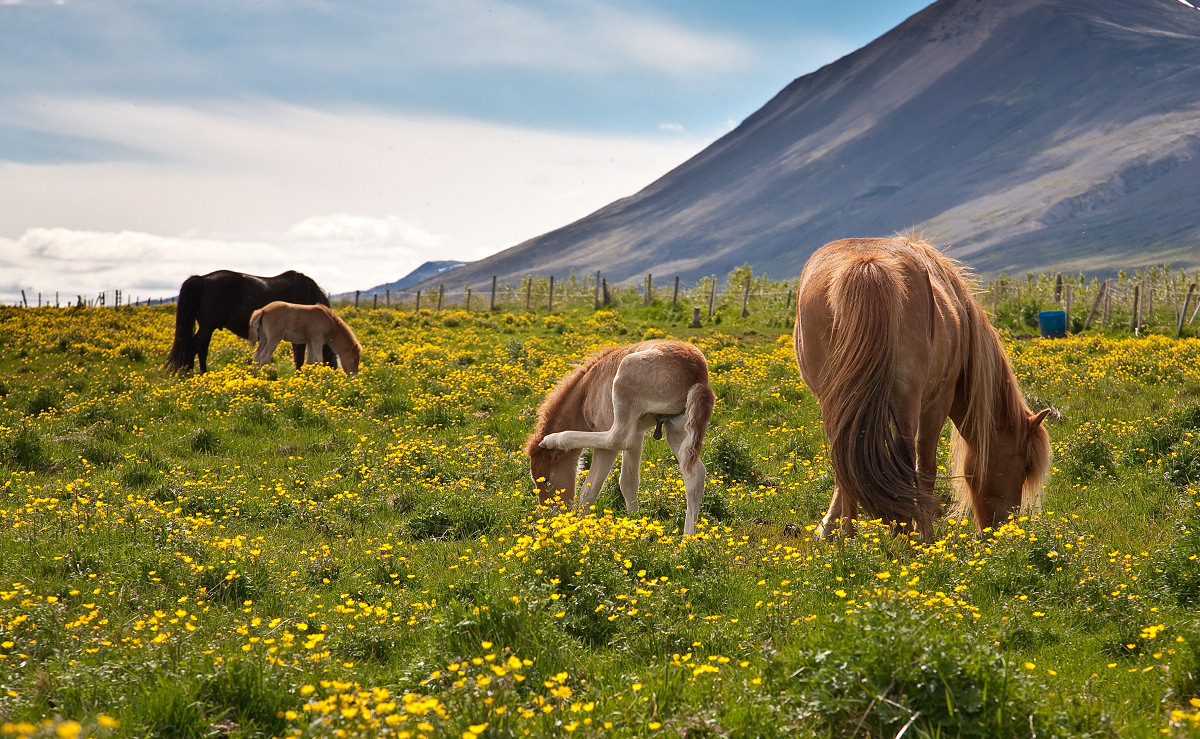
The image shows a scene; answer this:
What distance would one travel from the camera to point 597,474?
8.99 meters

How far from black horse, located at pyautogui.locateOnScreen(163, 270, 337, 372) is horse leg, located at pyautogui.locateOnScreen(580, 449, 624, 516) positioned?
46.1 ft

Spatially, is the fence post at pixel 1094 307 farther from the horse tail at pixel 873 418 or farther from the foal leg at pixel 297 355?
the horse tail at pixel 873 418

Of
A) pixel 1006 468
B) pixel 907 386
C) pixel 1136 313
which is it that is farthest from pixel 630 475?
pixel 1136 313

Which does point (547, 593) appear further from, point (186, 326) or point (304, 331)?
point (186, 326)

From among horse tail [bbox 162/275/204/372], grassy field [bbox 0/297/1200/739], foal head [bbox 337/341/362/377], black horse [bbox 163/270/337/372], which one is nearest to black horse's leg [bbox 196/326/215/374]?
black horse [bbox 163/270/337/372]

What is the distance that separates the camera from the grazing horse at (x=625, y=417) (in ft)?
26.9

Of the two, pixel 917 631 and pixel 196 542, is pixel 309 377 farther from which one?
pixel 917 631

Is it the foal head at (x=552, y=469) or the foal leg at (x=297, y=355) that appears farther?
the foal leg at (x=297, y=355)

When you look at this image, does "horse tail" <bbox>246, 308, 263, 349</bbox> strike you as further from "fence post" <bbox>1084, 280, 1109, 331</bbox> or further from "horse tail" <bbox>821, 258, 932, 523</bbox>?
"fence post" <bbox>1084, 280, 1109, 331</bbox>

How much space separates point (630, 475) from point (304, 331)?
1342 centimetres

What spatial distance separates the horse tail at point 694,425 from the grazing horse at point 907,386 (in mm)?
1037

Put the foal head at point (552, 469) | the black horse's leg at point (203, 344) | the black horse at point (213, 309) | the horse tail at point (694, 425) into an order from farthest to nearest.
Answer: the black horse's leg at point (203, 344) → the black horse at point (213, 309) → the foal head at point (552, 469) → the horse tail at point (694, 425)

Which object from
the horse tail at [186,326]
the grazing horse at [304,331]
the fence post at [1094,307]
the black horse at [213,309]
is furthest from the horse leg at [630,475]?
the fence post at [1094,307]

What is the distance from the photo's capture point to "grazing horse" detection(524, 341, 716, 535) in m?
8.20
